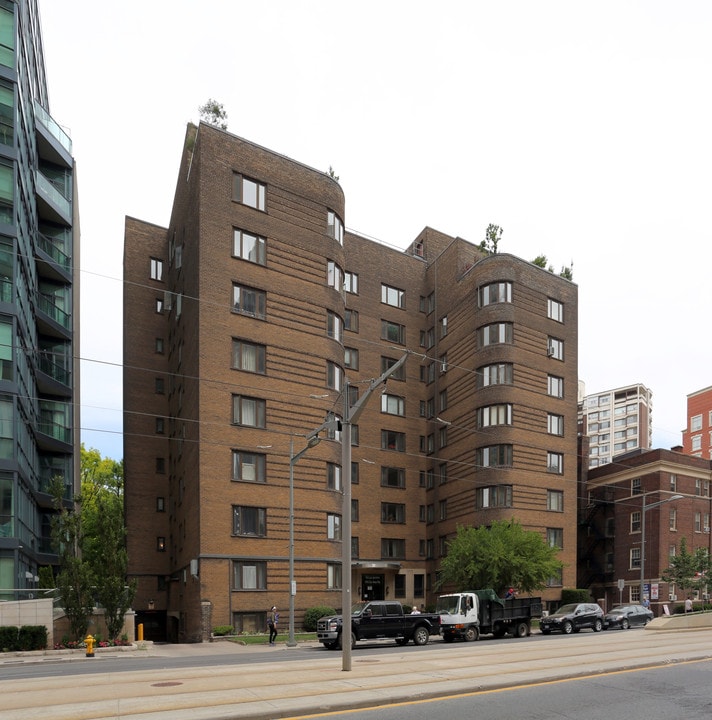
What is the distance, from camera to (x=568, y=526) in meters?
55.2

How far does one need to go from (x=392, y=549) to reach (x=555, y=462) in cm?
1355

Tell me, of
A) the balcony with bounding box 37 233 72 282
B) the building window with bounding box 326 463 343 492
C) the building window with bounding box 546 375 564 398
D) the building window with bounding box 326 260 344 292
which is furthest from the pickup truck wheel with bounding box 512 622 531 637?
the balcony with bounding box 37 233 72 282

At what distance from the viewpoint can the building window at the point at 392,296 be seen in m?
61.2

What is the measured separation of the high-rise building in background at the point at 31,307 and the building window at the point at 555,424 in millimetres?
32612

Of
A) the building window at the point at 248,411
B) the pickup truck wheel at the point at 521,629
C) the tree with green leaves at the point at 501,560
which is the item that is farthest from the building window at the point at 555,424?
the building window at the point at 248,411

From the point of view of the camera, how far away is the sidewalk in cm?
1317

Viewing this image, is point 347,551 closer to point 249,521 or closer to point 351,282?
point 249,521

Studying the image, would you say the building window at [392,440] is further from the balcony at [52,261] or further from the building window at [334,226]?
the balcony at [52,261]

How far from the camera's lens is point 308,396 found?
4388 cm

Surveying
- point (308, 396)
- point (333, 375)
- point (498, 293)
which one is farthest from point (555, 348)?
point (308, 396)

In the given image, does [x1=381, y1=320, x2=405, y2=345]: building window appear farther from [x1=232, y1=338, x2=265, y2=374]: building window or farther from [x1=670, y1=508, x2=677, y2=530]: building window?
[x1=670, y1=508, x2=677, y2=530]: building window

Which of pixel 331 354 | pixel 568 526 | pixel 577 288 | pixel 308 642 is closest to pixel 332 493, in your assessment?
pixel 331 354

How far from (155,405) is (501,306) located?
2700cm

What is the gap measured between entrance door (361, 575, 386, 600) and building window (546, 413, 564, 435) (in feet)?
53.2
